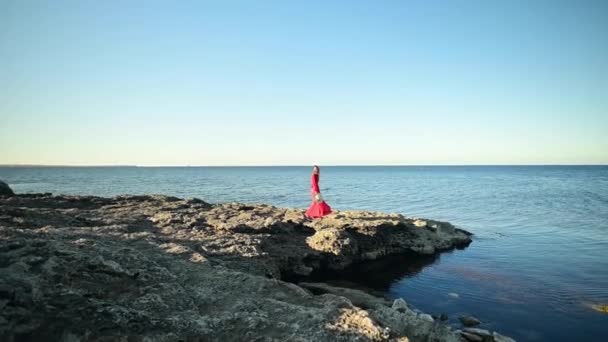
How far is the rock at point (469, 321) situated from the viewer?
9.78 meters

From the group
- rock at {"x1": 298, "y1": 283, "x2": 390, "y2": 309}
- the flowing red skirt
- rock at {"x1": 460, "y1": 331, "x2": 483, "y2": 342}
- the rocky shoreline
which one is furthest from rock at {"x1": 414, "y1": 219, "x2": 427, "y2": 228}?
rock at {"x1": 460, "y1": 331, "x2": 483, "y2": 342}

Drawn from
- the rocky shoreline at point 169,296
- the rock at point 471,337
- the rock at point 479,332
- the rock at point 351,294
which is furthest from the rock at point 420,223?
the rock at point 471,337

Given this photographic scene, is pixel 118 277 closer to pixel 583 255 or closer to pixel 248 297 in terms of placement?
pixel 248 297

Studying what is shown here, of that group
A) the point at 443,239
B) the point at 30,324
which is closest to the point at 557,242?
the point at 443,239

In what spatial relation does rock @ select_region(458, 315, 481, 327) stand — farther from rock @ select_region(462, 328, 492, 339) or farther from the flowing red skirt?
the flowing red skirt

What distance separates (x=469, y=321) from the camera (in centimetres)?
986

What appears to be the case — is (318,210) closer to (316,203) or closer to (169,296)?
(316,203)

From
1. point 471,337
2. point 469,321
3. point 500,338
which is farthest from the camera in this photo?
point 469,321

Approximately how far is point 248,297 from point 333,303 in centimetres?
146

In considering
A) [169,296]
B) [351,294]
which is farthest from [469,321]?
[169,296]

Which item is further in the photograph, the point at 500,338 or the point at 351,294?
the point at 351,294

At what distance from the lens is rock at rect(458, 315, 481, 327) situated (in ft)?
32.1

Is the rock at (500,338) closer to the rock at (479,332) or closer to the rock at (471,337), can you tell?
the rock at (479,332)

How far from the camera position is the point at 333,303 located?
6645mm
